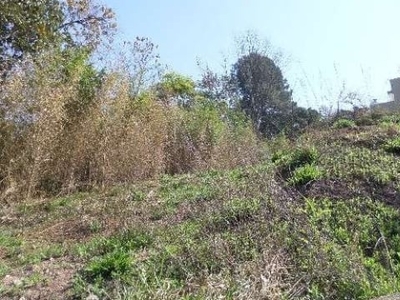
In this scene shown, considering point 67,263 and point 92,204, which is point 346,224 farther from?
point 92,204

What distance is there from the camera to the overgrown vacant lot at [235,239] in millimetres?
3779

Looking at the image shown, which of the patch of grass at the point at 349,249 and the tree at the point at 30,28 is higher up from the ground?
the tree at the point at 30,28

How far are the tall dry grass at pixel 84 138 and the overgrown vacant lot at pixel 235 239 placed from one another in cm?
114

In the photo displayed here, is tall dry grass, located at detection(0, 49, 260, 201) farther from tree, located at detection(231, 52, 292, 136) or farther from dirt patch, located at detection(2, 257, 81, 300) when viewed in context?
tree, located at detection(231, 52, 292, 136)

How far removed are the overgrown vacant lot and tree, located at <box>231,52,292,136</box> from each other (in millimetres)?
17352

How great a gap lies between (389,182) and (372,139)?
264 centimetres

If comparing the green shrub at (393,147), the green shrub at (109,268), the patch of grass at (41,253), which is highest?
the green shrub at (393,147)

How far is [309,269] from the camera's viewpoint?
155 inches

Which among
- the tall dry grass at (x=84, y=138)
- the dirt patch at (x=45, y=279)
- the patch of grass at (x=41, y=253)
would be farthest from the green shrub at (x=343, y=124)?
the dirt patch at (x=45, y=279)

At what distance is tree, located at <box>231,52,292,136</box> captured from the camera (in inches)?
961

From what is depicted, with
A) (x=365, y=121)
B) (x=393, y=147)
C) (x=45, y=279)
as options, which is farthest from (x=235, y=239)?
(x=365, y=121)

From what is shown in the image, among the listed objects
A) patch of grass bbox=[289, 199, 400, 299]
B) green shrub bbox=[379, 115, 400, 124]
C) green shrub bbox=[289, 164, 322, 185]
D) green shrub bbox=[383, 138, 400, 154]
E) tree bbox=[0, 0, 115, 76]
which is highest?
tree bbox=[0, 0, 115, 76]

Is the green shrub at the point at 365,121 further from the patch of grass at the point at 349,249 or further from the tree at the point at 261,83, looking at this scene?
the tree at the point at 261,83

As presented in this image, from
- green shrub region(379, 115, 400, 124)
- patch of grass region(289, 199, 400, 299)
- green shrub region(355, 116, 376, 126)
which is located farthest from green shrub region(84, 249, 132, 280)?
green shrub region(355, 116, 376, 126)
